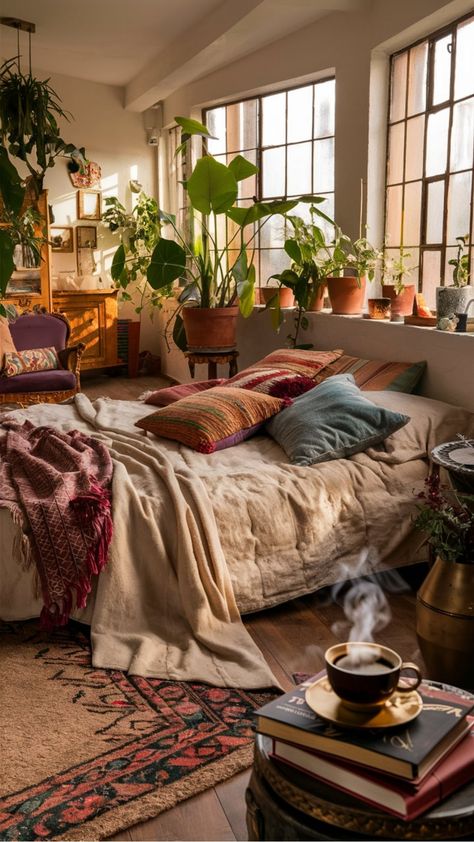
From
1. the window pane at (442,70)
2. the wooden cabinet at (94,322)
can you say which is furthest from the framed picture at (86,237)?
the window pane at (442,70)

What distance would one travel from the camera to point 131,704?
7.03 ft

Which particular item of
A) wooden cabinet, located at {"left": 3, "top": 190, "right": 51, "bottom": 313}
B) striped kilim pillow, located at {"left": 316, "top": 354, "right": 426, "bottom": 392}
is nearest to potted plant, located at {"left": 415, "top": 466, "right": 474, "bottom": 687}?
striped kilim pillow, located at {"left": 316, "top": 354, "right": 426, "bottom": 392}

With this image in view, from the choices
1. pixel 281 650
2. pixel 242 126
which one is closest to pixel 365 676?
pixel 281 650

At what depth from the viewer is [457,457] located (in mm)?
2641

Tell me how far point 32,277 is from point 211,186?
295cm

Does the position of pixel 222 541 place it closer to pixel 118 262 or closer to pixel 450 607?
pixel 450 607

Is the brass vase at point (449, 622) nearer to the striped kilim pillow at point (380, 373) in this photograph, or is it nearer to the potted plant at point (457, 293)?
the striped kilim pillow at point (380, 373)

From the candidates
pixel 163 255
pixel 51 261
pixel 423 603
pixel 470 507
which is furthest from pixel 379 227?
pixel 51 261

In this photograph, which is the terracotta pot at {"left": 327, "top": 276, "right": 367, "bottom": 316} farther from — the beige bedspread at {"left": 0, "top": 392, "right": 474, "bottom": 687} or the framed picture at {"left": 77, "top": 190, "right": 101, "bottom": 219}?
the framed picture at {"left": 77, "top": 190, "right": 101, "bottom": 219}

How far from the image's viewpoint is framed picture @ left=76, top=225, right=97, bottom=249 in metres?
7.85

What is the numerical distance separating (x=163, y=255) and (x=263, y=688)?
330cm

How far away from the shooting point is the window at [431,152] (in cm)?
394

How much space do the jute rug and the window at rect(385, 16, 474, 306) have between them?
2812 mm

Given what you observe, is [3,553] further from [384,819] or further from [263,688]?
[384,819]
